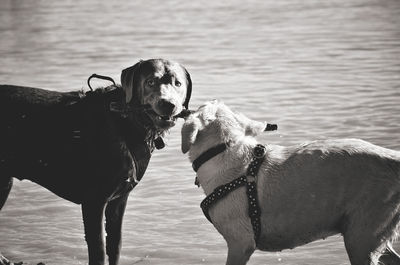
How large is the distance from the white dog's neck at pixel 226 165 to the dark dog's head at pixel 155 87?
0.56 m

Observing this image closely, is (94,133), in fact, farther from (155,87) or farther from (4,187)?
(4,187)

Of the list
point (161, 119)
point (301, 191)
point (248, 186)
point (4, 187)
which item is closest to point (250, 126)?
point (248, 186)

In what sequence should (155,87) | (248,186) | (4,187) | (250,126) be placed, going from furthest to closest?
(4,187) < (155,87) < (250,126) < (248,186)

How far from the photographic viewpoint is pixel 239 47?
65.9 ft

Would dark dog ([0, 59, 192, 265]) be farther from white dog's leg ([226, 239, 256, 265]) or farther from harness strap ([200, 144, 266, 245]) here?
white dog's leg ([226, 239, 256, 265])

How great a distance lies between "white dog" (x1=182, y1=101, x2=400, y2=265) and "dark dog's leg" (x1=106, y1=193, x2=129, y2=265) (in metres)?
1.01

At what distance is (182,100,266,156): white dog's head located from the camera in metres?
5.21

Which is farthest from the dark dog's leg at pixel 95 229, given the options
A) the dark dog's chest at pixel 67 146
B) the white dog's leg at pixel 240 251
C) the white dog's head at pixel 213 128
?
the white dog's leg at pixel 240 251

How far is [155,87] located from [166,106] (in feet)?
0.73

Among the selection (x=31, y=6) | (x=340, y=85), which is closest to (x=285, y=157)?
(x=340, y=85)

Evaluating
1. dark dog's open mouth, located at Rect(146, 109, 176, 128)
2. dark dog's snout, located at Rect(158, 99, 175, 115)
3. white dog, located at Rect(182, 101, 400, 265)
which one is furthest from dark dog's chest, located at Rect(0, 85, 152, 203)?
white dog, located at Rect(182, 101, 400, 265)

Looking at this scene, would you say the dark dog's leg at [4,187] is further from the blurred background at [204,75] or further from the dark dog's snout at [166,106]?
the dark dog's snout at [166,106]

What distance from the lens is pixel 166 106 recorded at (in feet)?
18.4

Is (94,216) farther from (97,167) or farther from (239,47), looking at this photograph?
(239,47)
